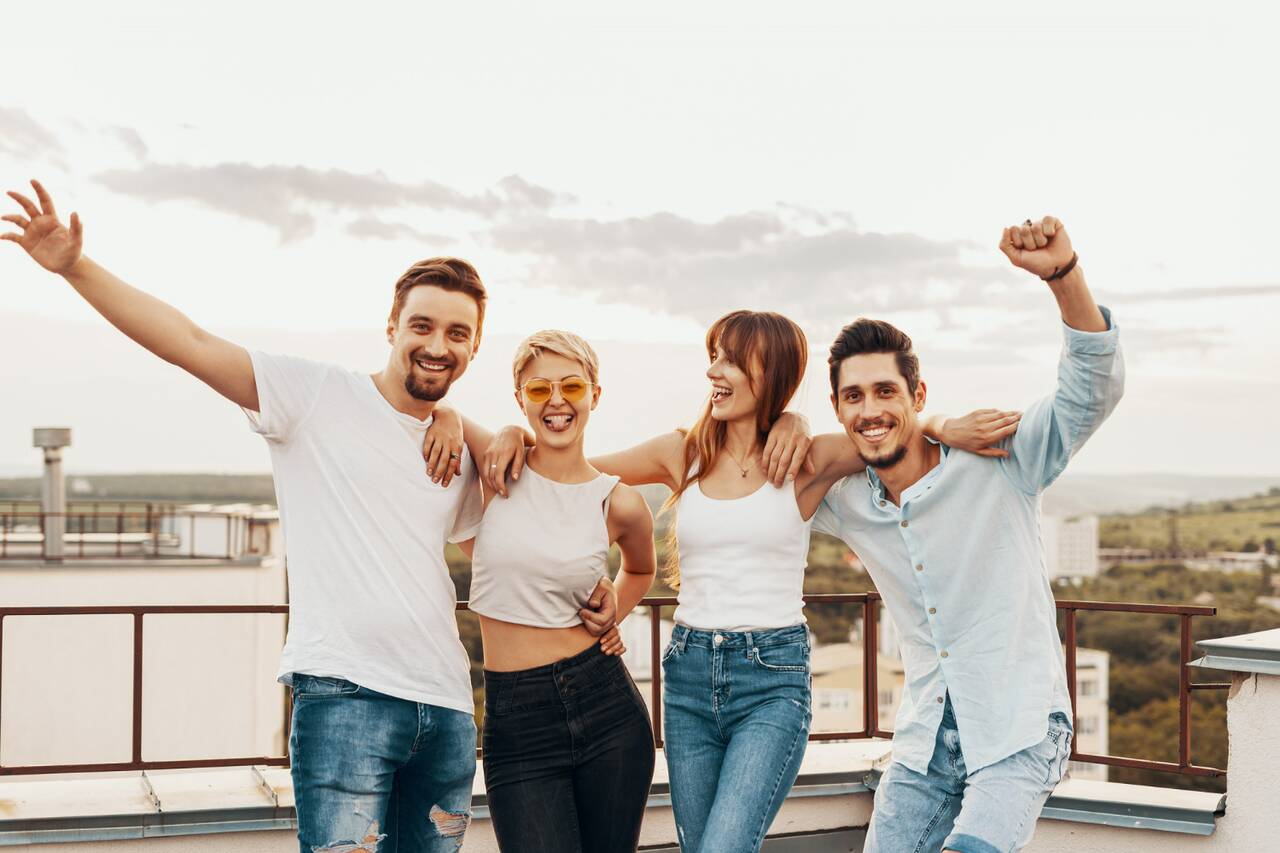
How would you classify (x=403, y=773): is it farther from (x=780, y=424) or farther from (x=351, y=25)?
(x=351, y=25)

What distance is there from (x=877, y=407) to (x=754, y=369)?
34cm

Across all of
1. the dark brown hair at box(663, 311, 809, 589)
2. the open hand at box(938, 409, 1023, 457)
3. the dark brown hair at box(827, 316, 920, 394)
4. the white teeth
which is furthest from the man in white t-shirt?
the open hand at box(938, 409, 1023, 457)

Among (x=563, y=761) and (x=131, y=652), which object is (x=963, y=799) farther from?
(x=131, y=652)

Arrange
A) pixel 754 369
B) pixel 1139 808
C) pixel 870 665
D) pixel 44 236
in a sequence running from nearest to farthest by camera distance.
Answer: pixel 44 236 < pixel 754 369 < pixel 1139 808 < pixel 870 665

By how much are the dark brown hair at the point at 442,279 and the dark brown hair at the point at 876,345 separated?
3.07 feet

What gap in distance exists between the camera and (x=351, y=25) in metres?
19.9

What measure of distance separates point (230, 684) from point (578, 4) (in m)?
17.5

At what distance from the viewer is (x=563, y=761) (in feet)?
8.59

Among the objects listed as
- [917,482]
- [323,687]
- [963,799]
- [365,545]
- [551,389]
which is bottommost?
[963,799]

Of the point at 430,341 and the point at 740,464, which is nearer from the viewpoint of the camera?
the point at 430,341

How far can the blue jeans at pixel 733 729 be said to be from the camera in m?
2.62

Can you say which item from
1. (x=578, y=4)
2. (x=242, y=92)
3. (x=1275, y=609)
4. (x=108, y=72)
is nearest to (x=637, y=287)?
(x=242, y=92)

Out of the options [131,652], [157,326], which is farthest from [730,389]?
[131,652]

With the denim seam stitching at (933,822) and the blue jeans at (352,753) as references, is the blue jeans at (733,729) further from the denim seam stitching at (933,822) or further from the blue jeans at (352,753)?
the blue jeans at (352,753)
